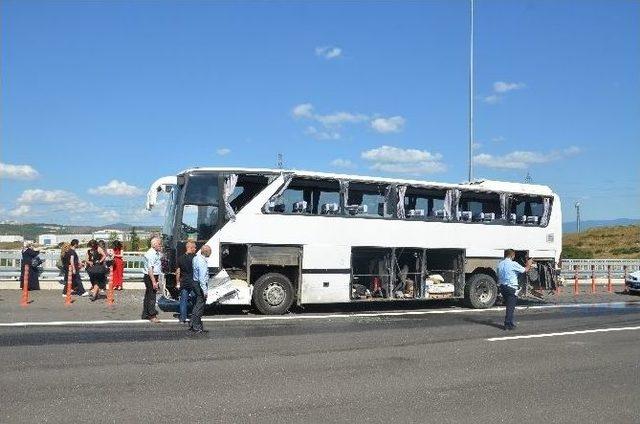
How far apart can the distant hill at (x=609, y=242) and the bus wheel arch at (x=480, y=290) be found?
49733 mm

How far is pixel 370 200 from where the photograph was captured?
16.6m

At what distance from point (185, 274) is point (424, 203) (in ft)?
23.3

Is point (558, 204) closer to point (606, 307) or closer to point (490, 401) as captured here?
point (606, 307)

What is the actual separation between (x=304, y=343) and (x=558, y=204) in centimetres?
1168

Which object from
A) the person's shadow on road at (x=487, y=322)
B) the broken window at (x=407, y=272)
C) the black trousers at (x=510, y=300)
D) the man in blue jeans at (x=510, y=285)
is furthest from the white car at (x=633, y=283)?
the black trousers at (x=510, y=300)

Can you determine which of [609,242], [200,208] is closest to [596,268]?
[200,208]

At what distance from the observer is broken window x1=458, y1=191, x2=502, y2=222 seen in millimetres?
18094

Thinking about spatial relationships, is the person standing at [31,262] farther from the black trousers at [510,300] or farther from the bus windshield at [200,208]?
the black trousers at [510,300]

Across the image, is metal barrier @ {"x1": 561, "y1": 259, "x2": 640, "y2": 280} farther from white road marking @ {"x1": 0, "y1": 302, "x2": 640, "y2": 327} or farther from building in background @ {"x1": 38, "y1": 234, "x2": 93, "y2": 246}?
building in background @ {"x1": 38, "y1": 234, "x2": 93, "y2": 246}

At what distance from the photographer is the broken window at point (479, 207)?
18.1 m

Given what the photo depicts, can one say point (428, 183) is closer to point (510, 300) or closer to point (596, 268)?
point (510, 300)

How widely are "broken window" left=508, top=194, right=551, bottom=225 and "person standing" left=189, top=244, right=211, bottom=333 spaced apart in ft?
32.5

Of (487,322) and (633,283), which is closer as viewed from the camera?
(487,322)

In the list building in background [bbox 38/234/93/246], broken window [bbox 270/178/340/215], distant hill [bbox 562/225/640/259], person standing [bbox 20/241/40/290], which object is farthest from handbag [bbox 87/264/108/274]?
distant hill [bbox 562/225/640/259]
